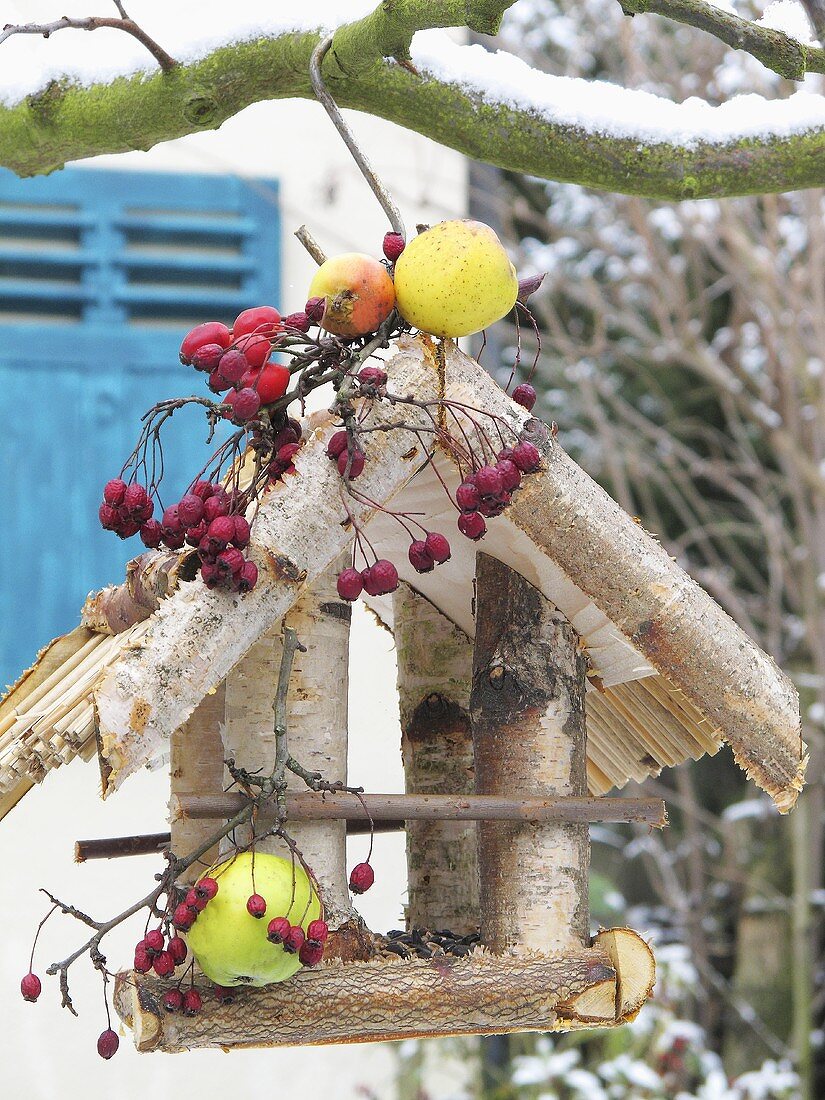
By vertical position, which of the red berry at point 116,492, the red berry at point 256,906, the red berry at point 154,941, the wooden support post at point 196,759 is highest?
the red berry at point 116,492

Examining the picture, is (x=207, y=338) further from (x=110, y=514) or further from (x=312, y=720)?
(x=312, y=720)

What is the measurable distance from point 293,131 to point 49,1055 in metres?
1.99

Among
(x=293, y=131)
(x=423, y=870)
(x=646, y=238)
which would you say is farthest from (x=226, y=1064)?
(x=646, y=238)

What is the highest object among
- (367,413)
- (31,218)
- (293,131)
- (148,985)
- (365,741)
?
(293,131)

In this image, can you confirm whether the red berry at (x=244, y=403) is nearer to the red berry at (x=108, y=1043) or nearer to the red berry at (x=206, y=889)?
the red berry at (x=206, y=889)

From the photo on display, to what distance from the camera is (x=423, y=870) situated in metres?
1.43

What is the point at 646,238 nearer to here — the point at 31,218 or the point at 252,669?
the point at 31,218

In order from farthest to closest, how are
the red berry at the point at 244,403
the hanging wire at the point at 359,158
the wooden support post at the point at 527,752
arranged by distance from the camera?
the wooden support post at the point at 527,752 < the hanging wire at the point at 359,158 < the red berry at the point at 244,403

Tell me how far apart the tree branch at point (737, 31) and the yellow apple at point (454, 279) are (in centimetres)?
27

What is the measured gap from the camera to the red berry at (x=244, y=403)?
963 mm

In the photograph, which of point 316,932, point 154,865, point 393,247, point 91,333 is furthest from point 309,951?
point 91,333

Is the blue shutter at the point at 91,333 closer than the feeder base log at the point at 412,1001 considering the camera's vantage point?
No

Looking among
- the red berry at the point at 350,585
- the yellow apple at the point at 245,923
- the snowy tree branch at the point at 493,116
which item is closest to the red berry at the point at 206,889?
the yellow apple at the point at 245,923

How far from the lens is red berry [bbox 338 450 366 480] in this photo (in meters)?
1.00
